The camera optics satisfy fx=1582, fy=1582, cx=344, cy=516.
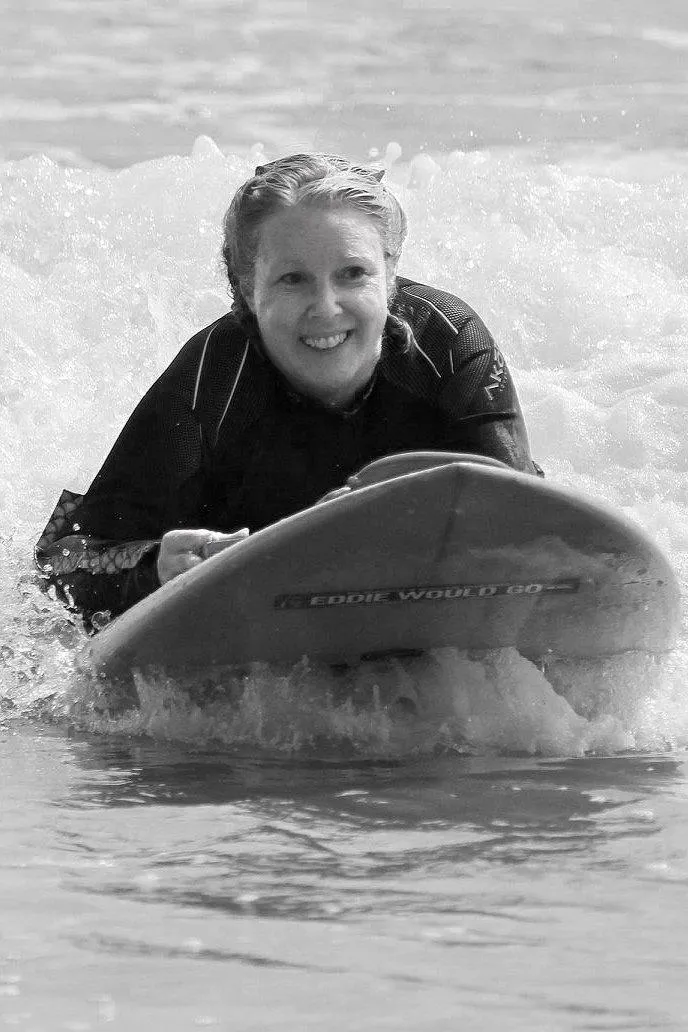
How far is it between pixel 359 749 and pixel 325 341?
0.86 meters

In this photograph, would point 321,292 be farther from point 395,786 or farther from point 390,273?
point 395,786

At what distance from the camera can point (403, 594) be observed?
2852 mm

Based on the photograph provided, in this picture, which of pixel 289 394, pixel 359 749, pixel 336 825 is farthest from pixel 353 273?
pixel 336 825

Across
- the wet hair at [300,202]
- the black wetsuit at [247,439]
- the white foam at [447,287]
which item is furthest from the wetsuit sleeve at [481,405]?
the white foam at [447,287]

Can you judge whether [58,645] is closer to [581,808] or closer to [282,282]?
[282,282]

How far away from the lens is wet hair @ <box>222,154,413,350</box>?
3.26m

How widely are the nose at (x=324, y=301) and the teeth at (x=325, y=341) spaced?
61 millimetres

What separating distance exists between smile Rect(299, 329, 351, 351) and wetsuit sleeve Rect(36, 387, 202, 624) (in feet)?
0.96

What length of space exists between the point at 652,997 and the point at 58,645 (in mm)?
2143

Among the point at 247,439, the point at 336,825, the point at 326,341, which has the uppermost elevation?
the point at 326,341

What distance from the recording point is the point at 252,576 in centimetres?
283

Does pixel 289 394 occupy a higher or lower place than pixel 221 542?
higher

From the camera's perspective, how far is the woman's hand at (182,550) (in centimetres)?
306

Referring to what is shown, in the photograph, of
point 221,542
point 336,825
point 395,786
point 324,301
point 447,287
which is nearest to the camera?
point 336,825
